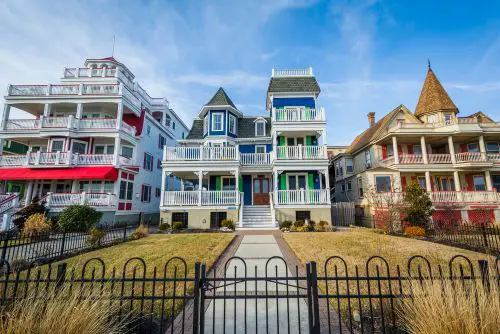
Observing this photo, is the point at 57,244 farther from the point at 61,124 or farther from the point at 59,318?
the point at 61,124

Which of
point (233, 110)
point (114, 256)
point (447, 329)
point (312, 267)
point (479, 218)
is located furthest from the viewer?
point (233, 110)

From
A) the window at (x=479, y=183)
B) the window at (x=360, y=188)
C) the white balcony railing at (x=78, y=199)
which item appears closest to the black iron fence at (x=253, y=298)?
the white balcony railing at (x=78, y=199)

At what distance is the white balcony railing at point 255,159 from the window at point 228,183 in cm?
226

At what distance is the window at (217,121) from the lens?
71.5ft

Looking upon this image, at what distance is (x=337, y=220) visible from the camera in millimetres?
20609

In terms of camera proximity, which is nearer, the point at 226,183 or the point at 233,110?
the point at 226,183

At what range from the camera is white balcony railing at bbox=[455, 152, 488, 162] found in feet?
67.3

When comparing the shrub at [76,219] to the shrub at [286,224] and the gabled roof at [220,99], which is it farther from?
the gabled roof at [220,99]

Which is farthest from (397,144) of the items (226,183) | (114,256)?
(114,256)

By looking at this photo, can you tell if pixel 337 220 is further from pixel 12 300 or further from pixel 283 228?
pixel 12 300

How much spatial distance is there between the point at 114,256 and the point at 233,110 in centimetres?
1715

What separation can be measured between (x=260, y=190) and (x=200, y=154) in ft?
21.2

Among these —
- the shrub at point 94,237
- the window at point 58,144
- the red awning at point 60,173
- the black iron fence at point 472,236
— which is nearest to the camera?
the black iron fence at point 472,236

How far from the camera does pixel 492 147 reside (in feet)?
73.3
